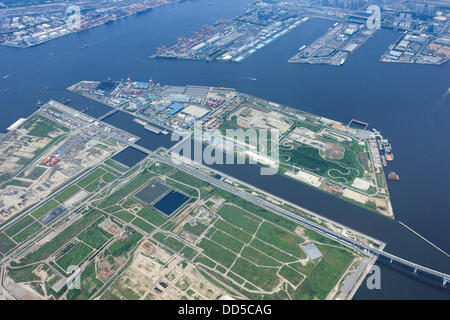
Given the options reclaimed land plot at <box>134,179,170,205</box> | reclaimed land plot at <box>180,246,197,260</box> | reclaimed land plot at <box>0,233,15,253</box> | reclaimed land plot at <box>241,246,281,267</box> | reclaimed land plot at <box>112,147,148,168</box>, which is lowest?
reclaimed land plot at <box>0,233,15,253</box>

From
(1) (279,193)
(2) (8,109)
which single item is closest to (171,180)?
(1) (279,193)

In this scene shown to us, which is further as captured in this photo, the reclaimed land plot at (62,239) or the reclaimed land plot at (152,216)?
the reclaimed land plot at (152,216)

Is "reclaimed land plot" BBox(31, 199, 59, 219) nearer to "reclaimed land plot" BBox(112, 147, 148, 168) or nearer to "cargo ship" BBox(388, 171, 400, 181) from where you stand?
"reclaimed land plot" BBox(112, 147, 148, 168)

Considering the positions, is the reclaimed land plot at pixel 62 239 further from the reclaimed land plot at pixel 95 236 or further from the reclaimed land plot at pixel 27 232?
the reclaimed land plot at pixel 27 232

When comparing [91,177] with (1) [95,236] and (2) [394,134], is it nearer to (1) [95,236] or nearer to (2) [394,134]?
(1) [95,236]

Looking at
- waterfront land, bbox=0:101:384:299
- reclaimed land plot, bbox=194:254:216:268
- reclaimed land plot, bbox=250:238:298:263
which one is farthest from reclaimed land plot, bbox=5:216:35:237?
reclaimed land plot, bbox=250:238:298:263

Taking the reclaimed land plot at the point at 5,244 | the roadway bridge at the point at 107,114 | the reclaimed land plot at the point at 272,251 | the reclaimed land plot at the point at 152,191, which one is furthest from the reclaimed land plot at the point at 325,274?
the roadway bridge at the point at 107,114
